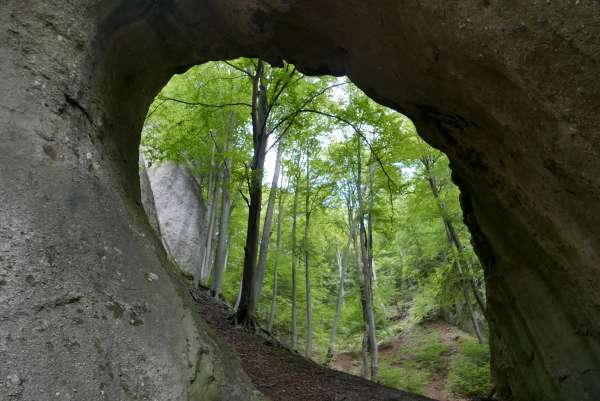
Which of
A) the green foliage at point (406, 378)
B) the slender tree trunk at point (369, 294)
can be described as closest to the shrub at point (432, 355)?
the green foliage at point (406, 378)

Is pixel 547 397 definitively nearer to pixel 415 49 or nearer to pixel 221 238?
pixel 415 49

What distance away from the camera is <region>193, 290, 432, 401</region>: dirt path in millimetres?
6355

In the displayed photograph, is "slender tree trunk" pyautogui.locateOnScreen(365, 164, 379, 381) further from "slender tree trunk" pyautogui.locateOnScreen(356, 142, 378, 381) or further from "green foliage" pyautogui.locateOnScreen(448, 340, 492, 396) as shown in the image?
"green foliage" pyautogui.locateOnScreen(448, 340, 492, 396)

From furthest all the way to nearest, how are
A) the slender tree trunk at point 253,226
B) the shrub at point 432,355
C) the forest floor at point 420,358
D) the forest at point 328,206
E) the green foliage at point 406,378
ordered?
the shrub at point 432,355 < the forest floor at point 420,358 < the green foliage at point 406,378 < the forest at point 328,206 < the slender tree trunk at point 253,226

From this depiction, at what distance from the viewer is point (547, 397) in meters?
4.90

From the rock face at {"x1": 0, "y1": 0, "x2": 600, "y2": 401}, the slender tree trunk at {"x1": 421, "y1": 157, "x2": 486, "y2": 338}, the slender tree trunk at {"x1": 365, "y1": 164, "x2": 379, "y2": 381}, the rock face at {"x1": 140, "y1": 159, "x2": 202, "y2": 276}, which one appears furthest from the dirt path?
the rock face at {"x1": 140, "y1": 159, "x2": 202, "y2": 276}

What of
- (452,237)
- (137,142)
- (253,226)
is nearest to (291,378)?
(253,226)

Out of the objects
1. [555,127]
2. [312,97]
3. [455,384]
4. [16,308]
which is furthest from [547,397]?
[312,97]

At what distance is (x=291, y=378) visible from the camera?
7.18 meters

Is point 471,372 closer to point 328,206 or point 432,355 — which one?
point 432,355

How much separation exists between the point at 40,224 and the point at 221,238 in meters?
11.3

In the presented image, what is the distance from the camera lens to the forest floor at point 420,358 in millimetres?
12750

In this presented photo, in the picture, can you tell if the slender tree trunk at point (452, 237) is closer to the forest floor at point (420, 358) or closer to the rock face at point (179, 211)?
the forest floor at point (420, 358)

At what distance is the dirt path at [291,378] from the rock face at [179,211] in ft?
38.9
